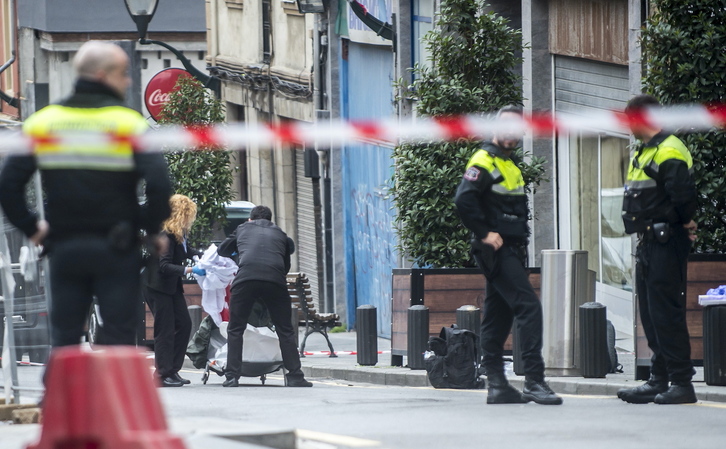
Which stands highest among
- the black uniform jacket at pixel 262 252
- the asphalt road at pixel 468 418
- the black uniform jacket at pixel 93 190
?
the black uniform jacket at pixel 93 190

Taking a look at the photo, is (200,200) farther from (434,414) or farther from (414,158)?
(434,414)

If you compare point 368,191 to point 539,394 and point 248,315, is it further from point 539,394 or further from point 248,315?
point 539,394

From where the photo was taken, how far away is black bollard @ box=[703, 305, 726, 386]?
10.2 metres

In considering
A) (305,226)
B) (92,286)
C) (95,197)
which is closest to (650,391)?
Answer: (92,286)

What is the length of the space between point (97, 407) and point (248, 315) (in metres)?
7.21

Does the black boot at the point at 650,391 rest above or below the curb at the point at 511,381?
above

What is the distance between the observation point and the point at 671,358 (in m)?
9.12

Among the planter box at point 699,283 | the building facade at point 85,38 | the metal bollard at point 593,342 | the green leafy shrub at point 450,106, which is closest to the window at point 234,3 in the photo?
the building facade at point 85,38

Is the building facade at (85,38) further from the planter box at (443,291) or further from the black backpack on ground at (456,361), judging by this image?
the black backpack on ground at (456,361)

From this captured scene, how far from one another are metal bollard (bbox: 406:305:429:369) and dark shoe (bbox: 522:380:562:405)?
374cm

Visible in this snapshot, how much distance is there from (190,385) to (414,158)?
3305mm

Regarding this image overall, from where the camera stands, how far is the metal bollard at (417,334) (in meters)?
13.1

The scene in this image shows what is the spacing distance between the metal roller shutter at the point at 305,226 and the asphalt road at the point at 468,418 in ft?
45.4

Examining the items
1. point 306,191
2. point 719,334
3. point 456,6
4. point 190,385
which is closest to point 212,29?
point 306,191
